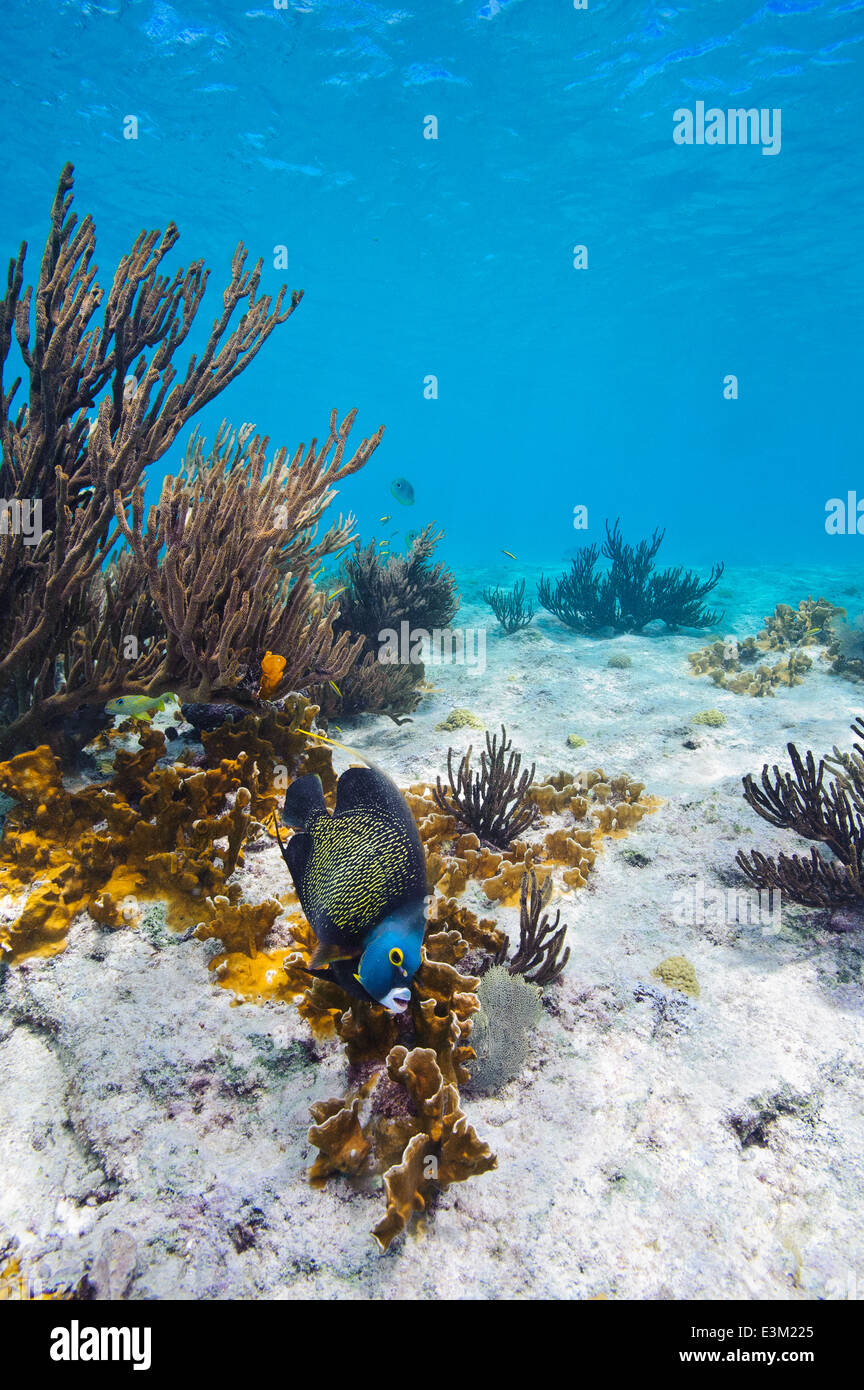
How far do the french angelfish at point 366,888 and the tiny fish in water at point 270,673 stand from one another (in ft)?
5.90

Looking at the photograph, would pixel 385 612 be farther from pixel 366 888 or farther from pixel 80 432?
pixel 366 888

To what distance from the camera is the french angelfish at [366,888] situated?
1.56 metres

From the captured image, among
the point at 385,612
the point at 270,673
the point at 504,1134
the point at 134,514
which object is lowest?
the point at 504,1134

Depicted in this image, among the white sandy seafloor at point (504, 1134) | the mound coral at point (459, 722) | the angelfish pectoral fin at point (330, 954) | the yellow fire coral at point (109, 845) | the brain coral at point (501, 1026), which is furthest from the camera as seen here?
the mound coral at point (459, 722)

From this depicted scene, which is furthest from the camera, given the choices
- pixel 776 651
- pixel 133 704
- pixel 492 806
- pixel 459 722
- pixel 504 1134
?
pixel 776 651

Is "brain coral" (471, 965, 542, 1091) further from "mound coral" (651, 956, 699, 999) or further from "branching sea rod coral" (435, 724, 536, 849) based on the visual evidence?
"branching sea rod coral" (435, 724, 536, 849)

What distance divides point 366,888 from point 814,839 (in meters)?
3.28

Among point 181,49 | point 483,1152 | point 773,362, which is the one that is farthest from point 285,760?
point 773,362

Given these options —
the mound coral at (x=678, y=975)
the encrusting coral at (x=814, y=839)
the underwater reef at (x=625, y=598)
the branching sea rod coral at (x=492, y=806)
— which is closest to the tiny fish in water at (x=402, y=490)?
the underwater reef at (x=625, y=598)

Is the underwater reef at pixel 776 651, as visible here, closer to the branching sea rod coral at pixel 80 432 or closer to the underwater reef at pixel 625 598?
the underwater reef at pixel 625 598

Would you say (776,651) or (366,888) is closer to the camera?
(366,888)

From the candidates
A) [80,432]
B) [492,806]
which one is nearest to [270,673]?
[492,806]

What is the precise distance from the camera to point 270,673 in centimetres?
362

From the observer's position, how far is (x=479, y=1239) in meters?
1.95
